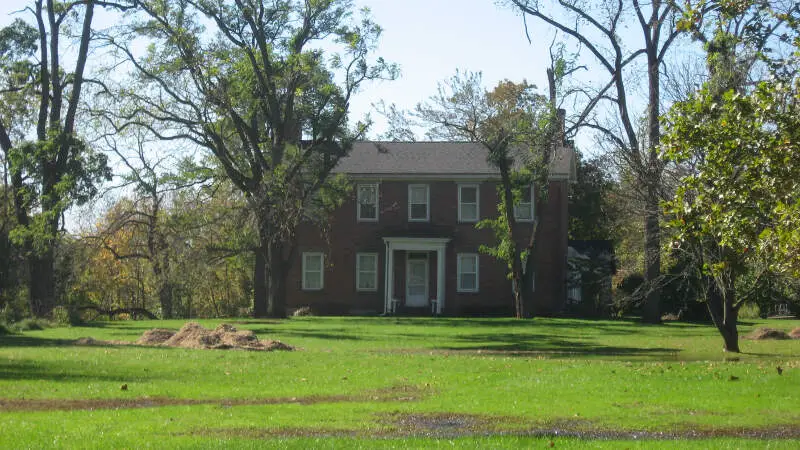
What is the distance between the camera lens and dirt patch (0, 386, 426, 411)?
1349cm

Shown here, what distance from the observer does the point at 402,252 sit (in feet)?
154

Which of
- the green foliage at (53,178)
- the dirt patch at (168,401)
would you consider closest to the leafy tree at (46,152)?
the green foliage at (53,178)

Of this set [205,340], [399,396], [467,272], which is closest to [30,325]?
[205,340]

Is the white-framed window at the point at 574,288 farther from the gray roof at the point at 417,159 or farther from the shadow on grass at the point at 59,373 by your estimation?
the shadow on grass at the point at 59,373

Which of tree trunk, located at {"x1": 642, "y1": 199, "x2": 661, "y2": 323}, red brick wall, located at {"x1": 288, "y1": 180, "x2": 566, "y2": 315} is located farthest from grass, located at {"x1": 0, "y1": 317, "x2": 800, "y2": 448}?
red brick wall, located at {"x1": 288, "y1": 180, "x2": 566, "y2": 315}

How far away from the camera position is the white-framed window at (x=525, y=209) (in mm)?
45906

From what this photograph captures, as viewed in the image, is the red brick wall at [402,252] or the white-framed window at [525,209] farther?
the red brick wall at [402,252]

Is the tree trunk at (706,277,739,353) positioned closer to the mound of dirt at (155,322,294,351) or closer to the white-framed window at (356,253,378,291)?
the mound of dirt at (155,322,294,351)

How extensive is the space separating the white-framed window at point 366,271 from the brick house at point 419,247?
0.05 m

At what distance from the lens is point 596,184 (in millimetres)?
59344

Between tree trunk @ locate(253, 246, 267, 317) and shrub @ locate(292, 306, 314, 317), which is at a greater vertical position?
tree trunk @ locate(253, 246, 267, 317)

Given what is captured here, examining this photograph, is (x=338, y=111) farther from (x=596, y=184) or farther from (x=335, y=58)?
(x=596, y=184)

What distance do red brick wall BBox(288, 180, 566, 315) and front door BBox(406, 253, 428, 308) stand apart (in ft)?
0.99

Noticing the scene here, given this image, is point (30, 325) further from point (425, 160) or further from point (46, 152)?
point (425, 160)
